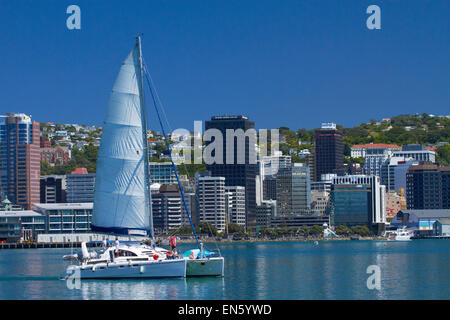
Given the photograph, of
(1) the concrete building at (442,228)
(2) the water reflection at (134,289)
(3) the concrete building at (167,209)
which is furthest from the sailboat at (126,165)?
(1) the concrete building at (442,228)

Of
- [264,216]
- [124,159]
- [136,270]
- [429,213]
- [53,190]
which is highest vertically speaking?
[124,159]

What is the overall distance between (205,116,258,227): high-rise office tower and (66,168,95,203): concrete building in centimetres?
2588

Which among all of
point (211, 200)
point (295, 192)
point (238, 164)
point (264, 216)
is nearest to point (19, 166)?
point (211, 200)

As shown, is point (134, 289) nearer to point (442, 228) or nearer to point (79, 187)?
point (79, 187)

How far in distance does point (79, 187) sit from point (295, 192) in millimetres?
48454

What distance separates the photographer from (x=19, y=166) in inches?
7623

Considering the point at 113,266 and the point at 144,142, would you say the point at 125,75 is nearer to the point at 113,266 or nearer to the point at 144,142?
the point at 144,142

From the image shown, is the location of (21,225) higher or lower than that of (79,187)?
lower

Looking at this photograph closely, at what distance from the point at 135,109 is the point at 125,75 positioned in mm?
1754

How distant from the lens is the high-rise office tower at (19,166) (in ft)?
630

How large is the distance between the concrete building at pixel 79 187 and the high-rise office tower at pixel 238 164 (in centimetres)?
2588

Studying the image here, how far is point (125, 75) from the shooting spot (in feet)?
143

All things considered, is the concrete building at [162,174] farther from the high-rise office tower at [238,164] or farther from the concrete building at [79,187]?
the concrete building at [79,187]
